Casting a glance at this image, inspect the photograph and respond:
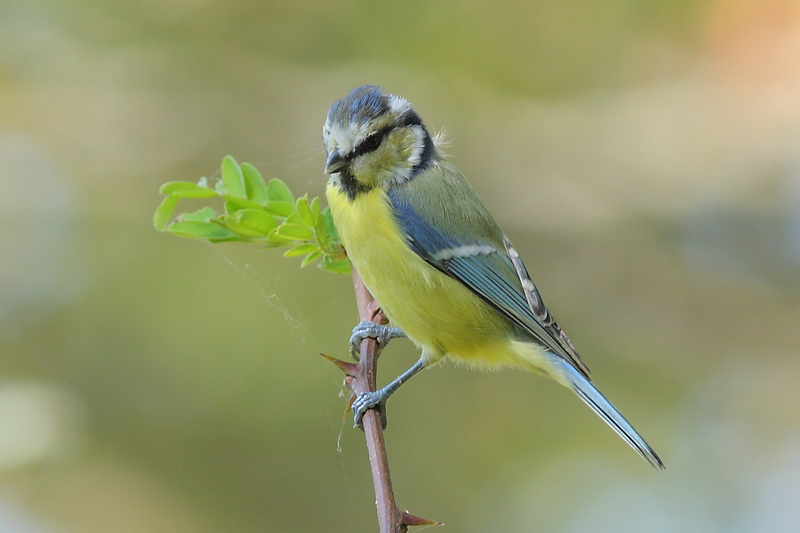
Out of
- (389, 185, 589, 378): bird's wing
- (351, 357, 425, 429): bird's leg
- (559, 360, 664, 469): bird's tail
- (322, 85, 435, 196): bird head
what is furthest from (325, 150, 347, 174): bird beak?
(559, 360, 664, 469): bird's tail

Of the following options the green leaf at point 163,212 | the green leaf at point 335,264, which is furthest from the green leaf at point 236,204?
the green leaf at point 335,264

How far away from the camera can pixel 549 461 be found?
3439mm

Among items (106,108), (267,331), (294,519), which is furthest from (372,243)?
(106,108)

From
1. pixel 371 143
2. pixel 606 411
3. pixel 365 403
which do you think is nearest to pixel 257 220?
pixel 365 403

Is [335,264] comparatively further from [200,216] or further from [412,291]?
[200,216]

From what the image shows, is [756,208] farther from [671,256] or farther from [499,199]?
[499,199]

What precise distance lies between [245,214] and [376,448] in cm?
49

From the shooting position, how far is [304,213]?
1.56m

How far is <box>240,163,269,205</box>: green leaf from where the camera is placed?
5.42ft

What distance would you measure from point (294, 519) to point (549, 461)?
107 cm

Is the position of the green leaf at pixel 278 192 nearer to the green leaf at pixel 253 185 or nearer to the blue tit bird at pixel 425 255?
the green leaf at pixel 253 185

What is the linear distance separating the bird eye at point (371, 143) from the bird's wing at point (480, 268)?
0.40 ft

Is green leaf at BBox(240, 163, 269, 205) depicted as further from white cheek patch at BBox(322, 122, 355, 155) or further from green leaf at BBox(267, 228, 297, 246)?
white cheek patch at BBox(322, 122, 355, 155)

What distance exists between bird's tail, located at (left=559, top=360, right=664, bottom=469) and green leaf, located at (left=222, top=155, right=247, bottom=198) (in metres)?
0.89
